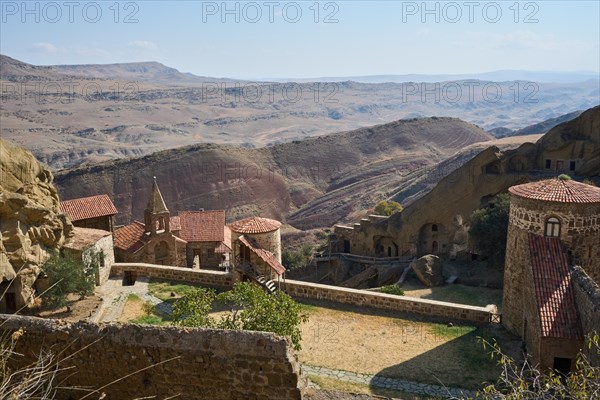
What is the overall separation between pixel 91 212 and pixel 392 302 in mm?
18647

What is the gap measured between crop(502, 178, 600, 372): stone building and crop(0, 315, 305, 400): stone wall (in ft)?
30.7

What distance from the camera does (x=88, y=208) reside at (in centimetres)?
3003

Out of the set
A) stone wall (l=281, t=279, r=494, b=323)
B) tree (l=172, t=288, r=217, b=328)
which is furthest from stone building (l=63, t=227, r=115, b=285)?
tree (l=172, t=288, r=217, b=328)

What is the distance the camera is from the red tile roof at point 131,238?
30712 mm

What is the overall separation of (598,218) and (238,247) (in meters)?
12.7

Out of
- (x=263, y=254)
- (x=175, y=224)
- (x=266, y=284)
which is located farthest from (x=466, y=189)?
(x=266, y=284)

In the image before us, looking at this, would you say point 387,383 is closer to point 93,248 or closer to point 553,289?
point 553,289

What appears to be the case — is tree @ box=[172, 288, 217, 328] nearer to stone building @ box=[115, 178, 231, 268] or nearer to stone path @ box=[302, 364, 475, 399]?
stone path @ box=[302, 364, 475, 399]

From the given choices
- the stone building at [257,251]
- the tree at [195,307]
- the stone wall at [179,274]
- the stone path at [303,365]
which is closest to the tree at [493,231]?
the stone building at [257,251]

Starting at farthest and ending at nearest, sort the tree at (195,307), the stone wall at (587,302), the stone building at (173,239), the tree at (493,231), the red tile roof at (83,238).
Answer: the tree at (493,231) < the stone building at (173,239) < the red tile roof at (83,238) < the stone wall at (587,302) < the tree at (195,307)

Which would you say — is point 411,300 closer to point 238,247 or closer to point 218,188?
point 238,247

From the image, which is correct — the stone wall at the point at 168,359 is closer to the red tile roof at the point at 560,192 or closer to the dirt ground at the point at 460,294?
the red tile roof at the point at 560,192

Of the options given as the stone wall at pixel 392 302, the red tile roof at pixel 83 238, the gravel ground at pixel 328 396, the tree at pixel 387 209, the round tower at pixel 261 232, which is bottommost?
the tree at pixel 387 209

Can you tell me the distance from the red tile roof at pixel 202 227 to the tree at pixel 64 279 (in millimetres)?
13697
